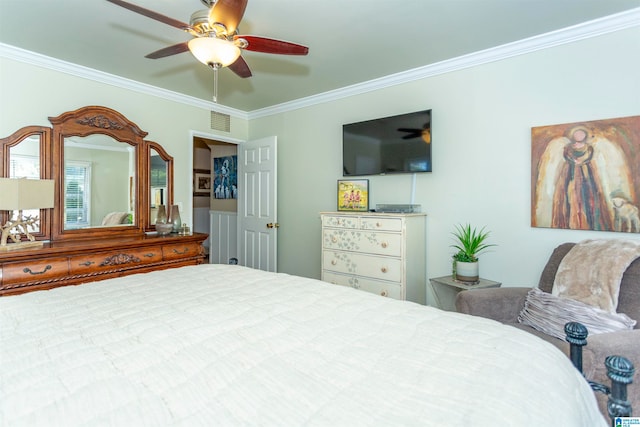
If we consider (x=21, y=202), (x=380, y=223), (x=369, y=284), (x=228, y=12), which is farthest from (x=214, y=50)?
(x=369, y=284)

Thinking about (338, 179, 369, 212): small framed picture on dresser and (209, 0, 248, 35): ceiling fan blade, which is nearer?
(209, 0, 248, 35): ceiling fan blade

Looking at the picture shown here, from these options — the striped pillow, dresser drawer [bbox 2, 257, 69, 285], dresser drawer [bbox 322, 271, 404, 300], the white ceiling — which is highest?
the white ceiling

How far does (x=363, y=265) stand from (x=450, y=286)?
76 cm

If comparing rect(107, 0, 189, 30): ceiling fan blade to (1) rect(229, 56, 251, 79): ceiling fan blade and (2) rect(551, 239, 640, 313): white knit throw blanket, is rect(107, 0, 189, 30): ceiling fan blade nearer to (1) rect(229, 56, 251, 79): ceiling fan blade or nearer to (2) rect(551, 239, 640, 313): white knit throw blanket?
(1) rect(229, 56, 251, 79): ceiling fan blade

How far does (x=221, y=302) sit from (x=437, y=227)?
2301mm

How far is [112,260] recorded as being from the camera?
290 centimetres

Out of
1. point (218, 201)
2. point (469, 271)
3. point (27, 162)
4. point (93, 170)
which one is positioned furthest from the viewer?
point (218, 201)

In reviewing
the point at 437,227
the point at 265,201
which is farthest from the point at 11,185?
the point at 437,227

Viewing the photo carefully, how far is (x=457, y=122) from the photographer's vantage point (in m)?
3.02

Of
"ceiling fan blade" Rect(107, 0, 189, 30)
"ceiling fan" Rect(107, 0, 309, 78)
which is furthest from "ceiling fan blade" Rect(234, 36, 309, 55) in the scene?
"ceiling fan blade" Rect(107, 0, 189, 30)

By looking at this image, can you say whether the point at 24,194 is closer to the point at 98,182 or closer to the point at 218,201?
the point at 98,182

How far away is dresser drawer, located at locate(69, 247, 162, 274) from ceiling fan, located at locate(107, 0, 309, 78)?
1.85 meters

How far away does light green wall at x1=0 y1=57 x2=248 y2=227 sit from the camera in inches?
111

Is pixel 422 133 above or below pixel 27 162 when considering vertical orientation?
above
